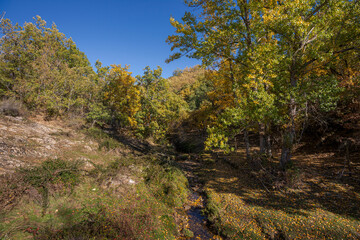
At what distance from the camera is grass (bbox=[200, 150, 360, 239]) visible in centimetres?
655

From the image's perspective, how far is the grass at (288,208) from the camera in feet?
21.5

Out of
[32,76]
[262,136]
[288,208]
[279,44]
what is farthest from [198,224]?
[32,76]

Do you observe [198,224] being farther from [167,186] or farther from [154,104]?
[154,104]

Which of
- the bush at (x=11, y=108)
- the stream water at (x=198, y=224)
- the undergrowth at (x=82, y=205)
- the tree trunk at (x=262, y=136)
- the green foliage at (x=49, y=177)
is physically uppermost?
the bush at (x=11, y=108)

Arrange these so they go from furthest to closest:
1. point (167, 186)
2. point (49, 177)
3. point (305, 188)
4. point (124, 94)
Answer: point (124, 94)
point (167, 186)
point (305, 188)
point (49, 177)

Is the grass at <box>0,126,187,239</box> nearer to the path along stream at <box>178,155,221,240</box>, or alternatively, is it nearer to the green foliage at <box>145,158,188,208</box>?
the green foliage at <box>145,158,188,208</box>

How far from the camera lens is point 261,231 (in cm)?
684

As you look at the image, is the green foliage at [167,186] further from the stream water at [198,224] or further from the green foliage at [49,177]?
the green foliage at [49,177]

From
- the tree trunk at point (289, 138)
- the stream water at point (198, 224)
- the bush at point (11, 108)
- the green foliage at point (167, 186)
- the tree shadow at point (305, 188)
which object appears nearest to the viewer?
the stream water at point (198, 224)

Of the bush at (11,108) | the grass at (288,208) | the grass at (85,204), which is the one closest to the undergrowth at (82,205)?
the grass at (85,204)

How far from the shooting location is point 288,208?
7.94 meters

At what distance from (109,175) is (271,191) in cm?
1036

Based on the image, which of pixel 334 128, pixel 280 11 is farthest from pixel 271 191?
pixel 280 11

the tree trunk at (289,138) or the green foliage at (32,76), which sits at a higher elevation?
the green foliage at (32,76)
